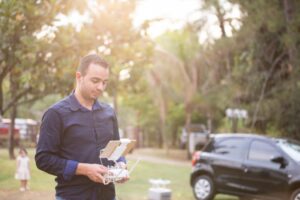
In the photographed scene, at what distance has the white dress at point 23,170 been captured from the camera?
46.9ft

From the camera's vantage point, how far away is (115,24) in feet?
50.3

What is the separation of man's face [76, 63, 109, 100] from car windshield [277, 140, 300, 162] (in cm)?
874

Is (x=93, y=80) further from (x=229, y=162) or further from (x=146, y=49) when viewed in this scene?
(x=146, y=49)

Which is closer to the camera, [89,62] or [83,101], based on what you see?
[89,62]

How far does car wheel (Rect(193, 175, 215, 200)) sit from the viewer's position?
1358 cm

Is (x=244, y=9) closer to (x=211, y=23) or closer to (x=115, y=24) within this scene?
(x=211, y=23)

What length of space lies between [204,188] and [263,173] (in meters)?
1.97

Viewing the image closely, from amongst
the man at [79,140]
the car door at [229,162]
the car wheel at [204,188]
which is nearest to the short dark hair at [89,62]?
the man at [79,140]

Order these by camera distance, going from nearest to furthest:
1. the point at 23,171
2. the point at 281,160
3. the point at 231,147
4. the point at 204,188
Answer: the point at 281,160
the point at 231,147
the point at 204,188
the point at 23,171

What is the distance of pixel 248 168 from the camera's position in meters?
12.6

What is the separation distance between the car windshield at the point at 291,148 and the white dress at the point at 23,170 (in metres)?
6.24

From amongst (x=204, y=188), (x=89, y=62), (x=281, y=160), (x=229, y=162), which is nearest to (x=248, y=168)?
(x=229, y=162)

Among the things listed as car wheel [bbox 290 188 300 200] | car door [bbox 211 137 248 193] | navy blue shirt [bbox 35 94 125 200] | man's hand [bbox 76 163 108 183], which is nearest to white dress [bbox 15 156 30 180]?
car door [bbox 211 137 248 193]

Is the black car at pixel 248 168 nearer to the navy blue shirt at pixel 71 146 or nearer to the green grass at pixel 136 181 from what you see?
the green grass at pixel 136 181
